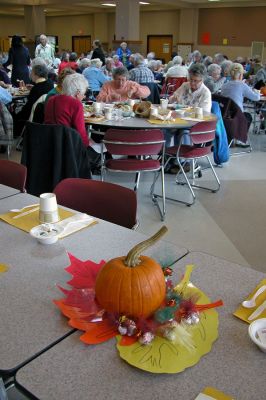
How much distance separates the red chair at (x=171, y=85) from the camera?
23.4 feet

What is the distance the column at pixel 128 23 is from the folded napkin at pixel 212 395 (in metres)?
12.8

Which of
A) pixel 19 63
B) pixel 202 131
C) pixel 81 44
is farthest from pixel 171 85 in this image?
pixel 81 44

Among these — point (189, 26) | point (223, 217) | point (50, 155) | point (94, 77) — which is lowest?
point (223, 217)

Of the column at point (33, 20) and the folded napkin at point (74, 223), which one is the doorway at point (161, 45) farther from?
the folded napkin at point (74, 223)

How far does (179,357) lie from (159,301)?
16 centimetres

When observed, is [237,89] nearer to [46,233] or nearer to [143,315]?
[46,233]

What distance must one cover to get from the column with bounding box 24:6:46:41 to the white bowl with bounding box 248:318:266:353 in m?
17.1

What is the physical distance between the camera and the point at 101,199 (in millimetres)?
2000

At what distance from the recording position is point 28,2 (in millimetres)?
15773

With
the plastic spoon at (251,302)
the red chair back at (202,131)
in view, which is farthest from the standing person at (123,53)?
the plastic spoon at (251,302)

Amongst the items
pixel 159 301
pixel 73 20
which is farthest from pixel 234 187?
pixel 73 20

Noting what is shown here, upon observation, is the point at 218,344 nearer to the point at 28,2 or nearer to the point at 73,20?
the point at 28,2

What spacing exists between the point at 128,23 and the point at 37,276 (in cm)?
1279

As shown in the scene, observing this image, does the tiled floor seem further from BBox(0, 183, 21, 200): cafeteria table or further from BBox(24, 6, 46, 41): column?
BBox(24, 6, 46, 41): column
